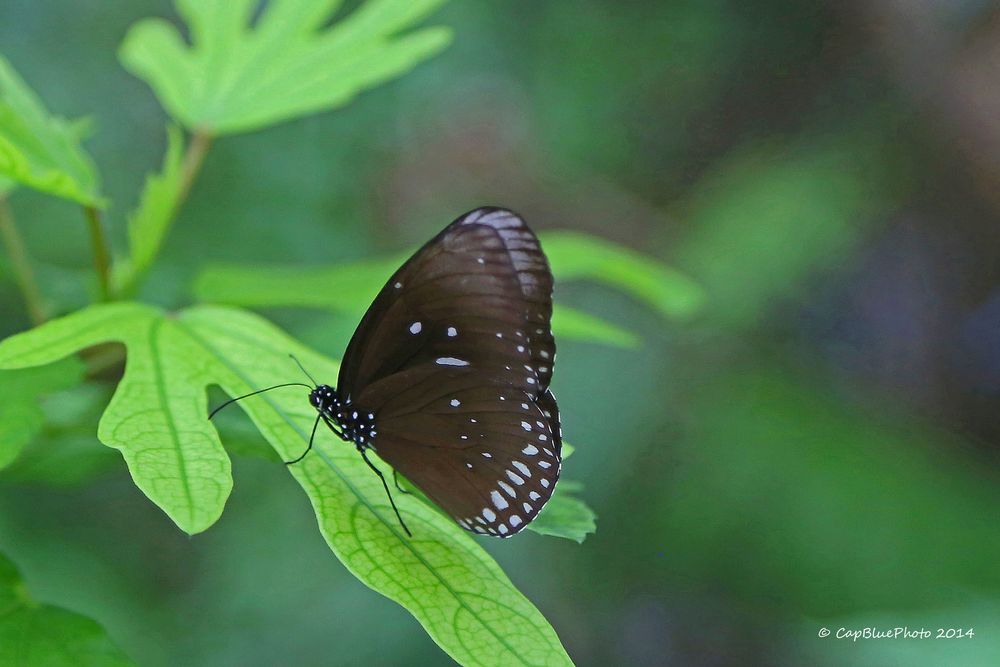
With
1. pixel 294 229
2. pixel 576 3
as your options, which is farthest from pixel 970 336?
pixel 294 229

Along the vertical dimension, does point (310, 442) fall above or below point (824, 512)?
below

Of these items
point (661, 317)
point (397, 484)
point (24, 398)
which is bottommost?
point (24, 398)

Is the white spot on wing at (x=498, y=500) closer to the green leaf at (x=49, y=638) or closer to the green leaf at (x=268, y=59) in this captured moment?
the green leaf at (x=49, y=638)

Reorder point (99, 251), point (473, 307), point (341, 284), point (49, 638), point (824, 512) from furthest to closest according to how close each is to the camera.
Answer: point (824, 512) < point (341, 284) < point (99, 251) < point (473, 307) < point (49, 638)

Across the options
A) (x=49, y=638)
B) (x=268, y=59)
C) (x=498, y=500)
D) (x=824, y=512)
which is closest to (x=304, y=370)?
(x=498, y=500)

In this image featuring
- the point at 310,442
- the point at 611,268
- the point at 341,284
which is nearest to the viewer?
the point at 310,442

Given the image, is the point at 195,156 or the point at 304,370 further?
the point at 195,156

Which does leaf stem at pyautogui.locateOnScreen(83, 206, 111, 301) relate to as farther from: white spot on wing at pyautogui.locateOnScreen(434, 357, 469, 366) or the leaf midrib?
white spot on wing at pyautogui.locateOnScreen(434, 357, 469, 366)

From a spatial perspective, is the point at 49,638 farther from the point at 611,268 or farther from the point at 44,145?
the point at 611,268
